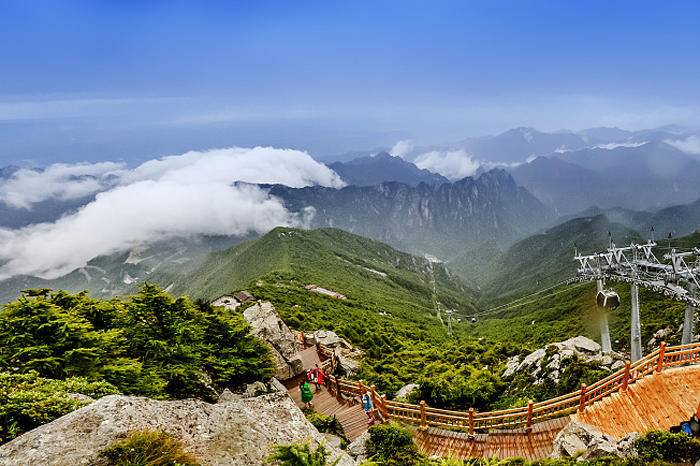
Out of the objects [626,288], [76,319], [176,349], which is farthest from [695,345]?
[626,288]

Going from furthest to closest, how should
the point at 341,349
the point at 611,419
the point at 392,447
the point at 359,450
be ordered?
the point at 341,349
the point at 611,419
the point at 359,450
the point at 392,447

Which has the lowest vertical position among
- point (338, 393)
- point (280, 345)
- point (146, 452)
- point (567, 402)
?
point (338, 393)

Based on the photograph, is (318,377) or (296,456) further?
(318,377)

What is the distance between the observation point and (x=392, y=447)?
15016mm

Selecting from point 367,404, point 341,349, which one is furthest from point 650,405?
point 341,349

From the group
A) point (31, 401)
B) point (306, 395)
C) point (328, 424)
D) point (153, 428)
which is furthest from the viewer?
point (306, 395)

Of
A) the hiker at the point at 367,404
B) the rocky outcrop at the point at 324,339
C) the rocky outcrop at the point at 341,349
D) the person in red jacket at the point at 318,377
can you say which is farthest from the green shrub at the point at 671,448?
the rocky outcrop at the point at 324,339

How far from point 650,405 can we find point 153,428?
19.6 metres

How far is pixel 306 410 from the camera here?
24.8 meters

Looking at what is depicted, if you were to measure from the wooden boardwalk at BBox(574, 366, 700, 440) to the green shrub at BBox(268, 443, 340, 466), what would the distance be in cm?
1338

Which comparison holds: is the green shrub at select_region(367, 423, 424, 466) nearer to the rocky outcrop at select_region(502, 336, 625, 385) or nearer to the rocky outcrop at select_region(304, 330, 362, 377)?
the rocky outcrop at select_region(502, 336, 625, 385)

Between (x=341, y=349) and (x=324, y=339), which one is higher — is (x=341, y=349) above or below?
below

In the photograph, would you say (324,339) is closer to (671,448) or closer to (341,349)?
(341,349)

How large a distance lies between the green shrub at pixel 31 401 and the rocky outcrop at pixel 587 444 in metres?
16.6
